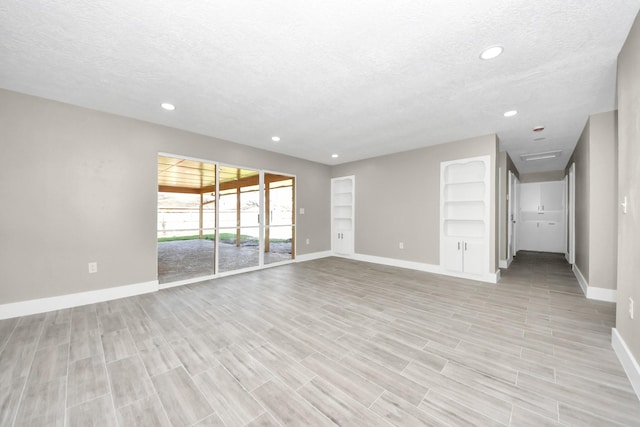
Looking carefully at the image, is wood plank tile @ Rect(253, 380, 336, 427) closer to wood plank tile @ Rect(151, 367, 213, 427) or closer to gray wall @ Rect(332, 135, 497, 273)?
wood plank tile @ Rect(151, 367, 213, 427)

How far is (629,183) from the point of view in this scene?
1.75 meters

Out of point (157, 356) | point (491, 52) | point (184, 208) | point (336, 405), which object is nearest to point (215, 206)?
point (184, 208)

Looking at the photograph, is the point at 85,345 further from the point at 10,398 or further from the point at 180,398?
the point at 180,398

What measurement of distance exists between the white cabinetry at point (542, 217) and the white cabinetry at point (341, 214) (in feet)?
18.6

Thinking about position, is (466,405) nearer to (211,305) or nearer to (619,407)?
(619,407)

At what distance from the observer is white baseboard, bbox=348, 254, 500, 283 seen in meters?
4.01

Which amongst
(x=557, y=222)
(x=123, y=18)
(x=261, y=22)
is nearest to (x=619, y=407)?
(x=261, y=22)

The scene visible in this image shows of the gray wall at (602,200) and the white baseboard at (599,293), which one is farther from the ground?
the gray wall at (602,200)

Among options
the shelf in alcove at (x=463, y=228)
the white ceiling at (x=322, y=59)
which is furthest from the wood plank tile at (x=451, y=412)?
the shelf in alcove at (x=463, y=228)

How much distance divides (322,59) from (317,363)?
2.59 m

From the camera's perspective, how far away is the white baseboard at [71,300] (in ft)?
8.55

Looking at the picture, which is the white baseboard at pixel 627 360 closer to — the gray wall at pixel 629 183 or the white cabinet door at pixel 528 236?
the gray wall at pixel 629 183

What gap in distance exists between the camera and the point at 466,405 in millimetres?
1406

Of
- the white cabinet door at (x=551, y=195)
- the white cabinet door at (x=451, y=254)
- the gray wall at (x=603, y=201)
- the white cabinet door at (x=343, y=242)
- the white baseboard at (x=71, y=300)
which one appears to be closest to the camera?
the white baseboard at (x=71, y=300)
